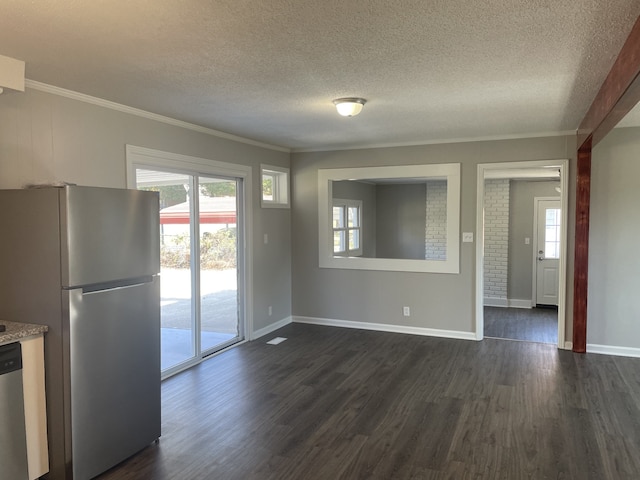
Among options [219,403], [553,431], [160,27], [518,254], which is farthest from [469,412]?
[518,254]

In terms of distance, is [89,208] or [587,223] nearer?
[89,208]

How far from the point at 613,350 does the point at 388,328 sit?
8.16 ft

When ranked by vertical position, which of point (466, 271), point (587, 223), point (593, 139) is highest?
point (593, 139)

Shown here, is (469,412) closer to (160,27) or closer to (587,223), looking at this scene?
(587,223)

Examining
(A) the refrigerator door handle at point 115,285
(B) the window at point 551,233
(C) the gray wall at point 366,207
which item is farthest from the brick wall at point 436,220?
(A) the refrigerator door handle at point 115,285

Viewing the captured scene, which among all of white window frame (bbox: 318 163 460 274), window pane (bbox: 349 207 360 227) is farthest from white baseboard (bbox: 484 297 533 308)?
white window frame (bbox: 318 163 460 274)

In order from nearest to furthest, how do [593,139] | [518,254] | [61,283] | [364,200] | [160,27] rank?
1. [160,27]
2. [61,283]
3. [593,139]
4. [518,254]
5. [364,200]

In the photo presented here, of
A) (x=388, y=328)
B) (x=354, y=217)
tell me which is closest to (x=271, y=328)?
(x=388, y=328)

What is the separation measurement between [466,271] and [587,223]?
1373mm

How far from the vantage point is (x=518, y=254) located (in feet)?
26.2

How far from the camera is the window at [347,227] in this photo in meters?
6.91

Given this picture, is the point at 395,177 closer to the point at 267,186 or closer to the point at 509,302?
the point at 267,186

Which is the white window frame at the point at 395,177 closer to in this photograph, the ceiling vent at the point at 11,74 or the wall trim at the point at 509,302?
the wall trim at the point at 509,302

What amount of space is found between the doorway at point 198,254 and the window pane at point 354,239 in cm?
248
